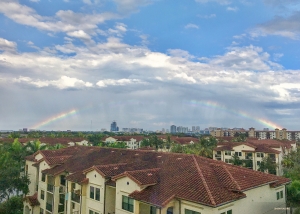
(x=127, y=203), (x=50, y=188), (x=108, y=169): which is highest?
(x=108, y=169)

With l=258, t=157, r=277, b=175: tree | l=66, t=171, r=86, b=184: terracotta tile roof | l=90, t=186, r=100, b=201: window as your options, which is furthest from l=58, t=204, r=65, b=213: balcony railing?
l=258, t=157, r=277, b=175: tree

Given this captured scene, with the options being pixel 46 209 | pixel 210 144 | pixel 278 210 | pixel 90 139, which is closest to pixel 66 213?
pixel 46 209

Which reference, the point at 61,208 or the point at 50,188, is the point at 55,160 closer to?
the point at 50,188

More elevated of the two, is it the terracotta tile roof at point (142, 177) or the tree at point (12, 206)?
the terracotta tile roof at point (142, 177)

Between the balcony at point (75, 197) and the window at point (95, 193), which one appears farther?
the balcony at point (75, 197)

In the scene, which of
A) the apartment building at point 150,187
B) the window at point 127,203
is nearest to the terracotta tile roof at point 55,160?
the apartment building at point 150,187

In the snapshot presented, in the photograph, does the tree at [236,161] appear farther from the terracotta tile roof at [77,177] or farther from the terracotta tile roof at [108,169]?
the terracotta tile roof at [77,177]

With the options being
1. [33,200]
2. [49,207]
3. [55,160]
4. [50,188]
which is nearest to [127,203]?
[50,188]

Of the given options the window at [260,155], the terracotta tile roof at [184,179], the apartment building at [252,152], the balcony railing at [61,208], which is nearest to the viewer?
the terracotta tile roof at [184,179]
